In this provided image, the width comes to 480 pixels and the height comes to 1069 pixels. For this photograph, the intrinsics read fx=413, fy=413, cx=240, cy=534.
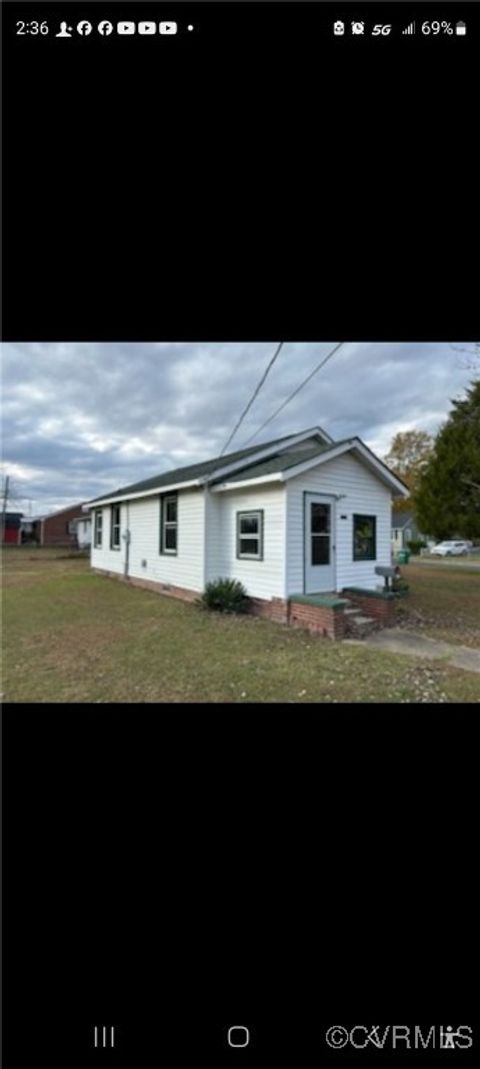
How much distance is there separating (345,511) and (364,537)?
87 centimetres

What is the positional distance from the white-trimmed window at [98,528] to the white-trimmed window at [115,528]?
1285 mm

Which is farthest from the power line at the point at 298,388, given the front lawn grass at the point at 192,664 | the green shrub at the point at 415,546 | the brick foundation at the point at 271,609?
the green shrub at the point at 415,546

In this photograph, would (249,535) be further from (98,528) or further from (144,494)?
(98,528)

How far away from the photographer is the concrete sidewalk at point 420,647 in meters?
5.07

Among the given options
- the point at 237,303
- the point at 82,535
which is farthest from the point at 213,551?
the point at 82,535

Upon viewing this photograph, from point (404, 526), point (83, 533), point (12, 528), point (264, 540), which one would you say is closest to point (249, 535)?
point (264, 540)

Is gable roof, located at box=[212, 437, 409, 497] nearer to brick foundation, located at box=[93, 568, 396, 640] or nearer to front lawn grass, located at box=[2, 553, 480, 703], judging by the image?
brick foundation, located at box=[93, 568, 396, 640]

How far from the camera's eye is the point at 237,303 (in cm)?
160

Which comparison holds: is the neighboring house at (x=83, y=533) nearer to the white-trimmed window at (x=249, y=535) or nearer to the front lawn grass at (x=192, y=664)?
the front lawn grass at (x=192, y=664)

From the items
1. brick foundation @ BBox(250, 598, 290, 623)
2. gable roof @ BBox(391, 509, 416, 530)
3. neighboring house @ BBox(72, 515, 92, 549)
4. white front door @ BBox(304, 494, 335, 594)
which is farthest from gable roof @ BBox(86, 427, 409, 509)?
gable roof @ BBox(391, 509, 416, 530)

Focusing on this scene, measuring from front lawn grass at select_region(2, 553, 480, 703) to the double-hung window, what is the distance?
2.74 m
